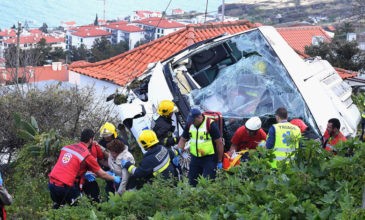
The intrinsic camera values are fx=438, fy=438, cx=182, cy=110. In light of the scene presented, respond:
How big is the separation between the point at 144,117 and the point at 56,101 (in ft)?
8.00

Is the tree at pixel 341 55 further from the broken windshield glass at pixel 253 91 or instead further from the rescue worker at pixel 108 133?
the rescue worker at pixel 108 133

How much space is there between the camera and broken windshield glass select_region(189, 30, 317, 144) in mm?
6875

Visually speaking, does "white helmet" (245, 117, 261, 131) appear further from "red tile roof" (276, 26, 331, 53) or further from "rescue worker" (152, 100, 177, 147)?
"red tile roof" (276, 26, 331, 53)

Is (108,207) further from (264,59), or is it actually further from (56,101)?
(56,101)

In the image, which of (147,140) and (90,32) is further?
(90,32)

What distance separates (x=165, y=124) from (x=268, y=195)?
376 centimetres

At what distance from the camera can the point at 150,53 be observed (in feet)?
43.6

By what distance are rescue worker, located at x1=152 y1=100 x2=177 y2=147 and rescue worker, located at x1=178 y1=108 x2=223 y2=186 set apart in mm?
407

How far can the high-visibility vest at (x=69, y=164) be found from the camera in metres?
5.11

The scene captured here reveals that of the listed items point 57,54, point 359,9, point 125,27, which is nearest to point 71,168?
point 359,9

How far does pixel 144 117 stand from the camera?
7.09m

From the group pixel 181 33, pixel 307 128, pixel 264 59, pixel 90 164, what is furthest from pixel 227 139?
pixel 181 33

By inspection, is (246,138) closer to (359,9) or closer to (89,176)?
(89,176)

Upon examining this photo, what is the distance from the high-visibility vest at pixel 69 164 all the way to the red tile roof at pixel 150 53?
7183 mm
